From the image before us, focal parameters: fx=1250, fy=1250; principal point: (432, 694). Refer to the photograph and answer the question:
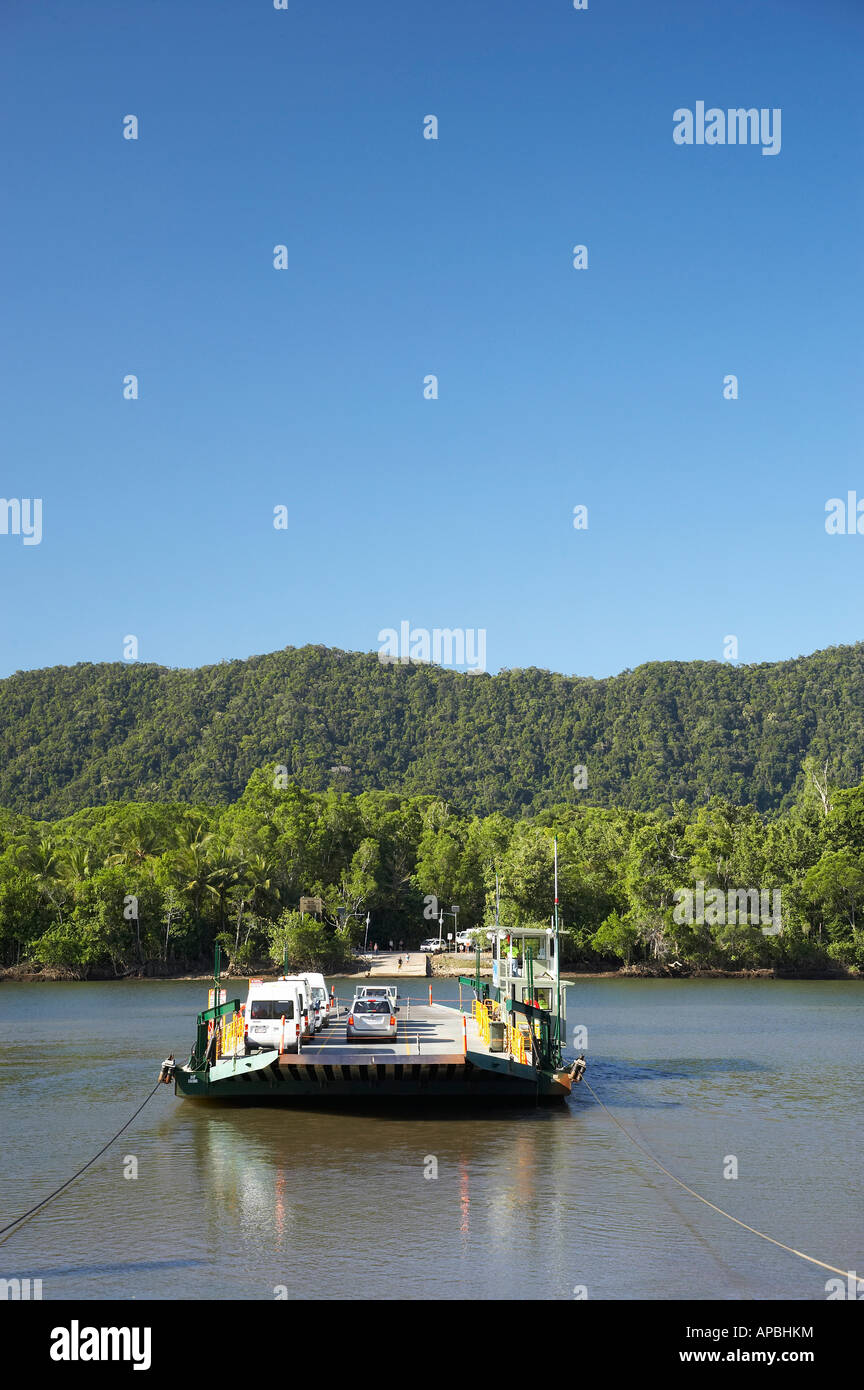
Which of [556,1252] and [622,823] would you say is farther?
[622,823]

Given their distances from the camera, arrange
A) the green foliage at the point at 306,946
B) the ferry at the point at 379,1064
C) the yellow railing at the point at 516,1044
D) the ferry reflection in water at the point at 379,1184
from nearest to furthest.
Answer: the ferry reflection in water at the point at 379,1184 < the ferry at the point at 379,1064 < the yellow railing at the point at 516,1044 < the green foliage at the point at 306,946

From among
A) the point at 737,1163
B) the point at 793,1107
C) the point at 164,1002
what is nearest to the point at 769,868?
the point at 164,1002

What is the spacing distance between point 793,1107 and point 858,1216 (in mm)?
12424

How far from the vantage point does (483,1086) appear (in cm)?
2880

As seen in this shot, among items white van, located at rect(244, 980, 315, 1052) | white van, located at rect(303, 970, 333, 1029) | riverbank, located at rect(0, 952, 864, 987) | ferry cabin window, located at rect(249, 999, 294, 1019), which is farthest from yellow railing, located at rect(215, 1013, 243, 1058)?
riverbank, located at rect(0, 952, 864, 987)

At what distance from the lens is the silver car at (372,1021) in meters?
32.7

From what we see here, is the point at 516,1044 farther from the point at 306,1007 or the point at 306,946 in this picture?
the point at 306,946

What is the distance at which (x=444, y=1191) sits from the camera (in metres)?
21.8

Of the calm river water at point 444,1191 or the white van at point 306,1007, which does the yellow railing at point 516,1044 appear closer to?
the calm river water at point 444,1191

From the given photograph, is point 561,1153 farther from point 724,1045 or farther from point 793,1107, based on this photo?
point 724,1045

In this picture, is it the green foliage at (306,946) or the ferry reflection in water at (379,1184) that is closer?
the ferry reflection in water at (379,1184)

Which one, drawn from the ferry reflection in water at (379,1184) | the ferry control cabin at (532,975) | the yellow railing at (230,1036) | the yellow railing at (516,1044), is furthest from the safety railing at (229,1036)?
the ferry control cabin at (532,975)

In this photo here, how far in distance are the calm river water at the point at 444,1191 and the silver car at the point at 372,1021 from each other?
246cm
